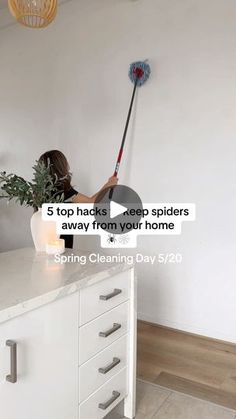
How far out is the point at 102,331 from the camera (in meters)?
1.55

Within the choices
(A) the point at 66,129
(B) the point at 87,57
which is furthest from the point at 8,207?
(B) the point at 87,57

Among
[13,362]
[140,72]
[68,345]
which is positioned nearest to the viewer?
[13,362]

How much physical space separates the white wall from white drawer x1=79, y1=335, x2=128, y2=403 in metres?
1.21

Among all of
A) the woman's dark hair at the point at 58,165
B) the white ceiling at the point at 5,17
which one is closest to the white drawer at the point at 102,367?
the woman's dark hair at the point at 58,165

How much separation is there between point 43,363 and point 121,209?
1.87 m

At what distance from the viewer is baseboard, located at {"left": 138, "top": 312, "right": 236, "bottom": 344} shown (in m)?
2.65

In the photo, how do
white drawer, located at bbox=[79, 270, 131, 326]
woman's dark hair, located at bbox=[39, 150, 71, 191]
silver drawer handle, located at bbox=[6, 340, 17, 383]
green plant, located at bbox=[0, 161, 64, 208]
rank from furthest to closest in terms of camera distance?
1. woman's dark hair, located at bbox=[39, 150, 71, 191]
2. green plant, located at bbox=[0, 161, 64, 208]
3. white drawer, located at bbox=[79, 270, 131, 326]
4. silver drawer handle, located at bbox=[6, 340, 17, 383]

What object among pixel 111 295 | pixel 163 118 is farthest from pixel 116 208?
pixel 111 295

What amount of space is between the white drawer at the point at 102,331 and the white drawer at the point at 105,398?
0.19m

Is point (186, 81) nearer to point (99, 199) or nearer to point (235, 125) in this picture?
point (235, 125)

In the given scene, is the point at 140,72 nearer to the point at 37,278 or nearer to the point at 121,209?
the point at 121,209

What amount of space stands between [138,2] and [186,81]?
763mm

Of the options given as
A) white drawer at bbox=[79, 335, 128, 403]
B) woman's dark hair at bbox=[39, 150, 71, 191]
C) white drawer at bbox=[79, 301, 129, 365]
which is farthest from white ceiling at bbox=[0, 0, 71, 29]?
white drawer at bbox=[79, 335, 128, 403]

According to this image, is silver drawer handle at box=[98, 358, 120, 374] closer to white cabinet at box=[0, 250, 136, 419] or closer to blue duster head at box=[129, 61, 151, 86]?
white cabinet at box=[0, 250, 136, 419]
